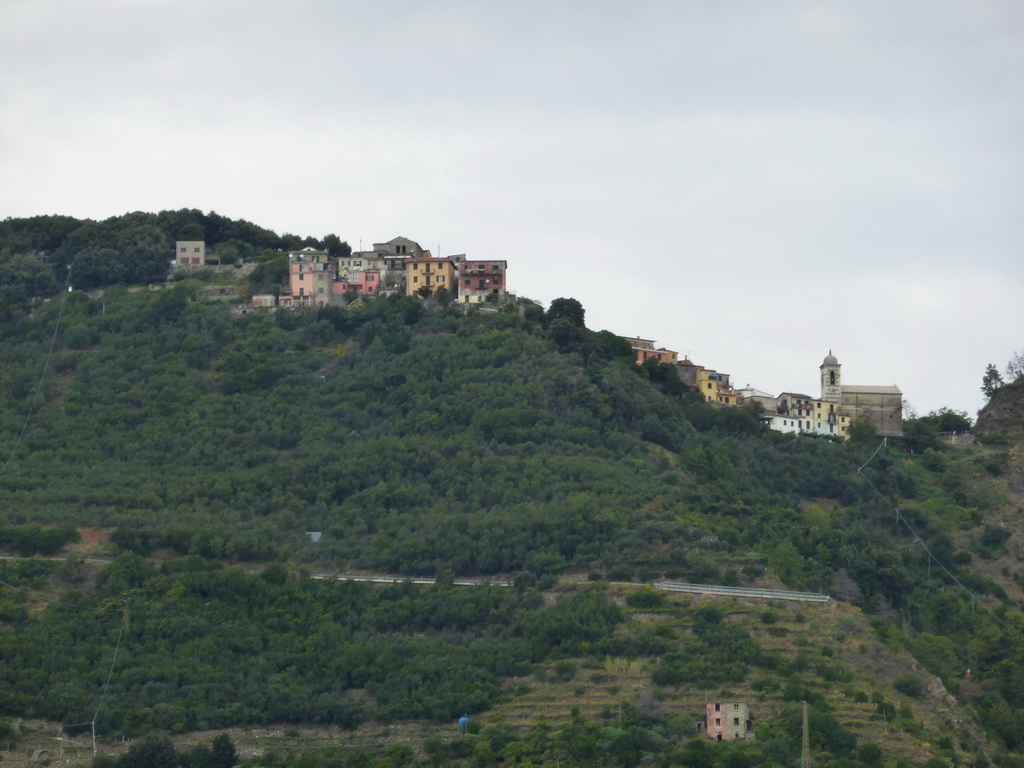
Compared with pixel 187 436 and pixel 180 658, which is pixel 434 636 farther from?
pixel 187 436

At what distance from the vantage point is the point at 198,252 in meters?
82.1

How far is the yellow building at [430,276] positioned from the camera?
78375mm

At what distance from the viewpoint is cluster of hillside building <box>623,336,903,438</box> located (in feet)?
268

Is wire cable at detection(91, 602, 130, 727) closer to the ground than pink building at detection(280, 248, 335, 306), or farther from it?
closer to the ground

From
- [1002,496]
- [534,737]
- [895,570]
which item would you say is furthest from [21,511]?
[1002,496]

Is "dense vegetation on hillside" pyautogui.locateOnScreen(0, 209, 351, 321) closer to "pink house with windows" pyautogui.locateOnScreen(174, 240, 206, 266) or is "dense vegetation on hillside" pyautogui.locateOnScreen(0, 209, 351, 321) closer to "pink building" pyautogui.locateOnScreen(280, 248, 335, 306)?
"pink house with windows" pyautogui.locateOnScreen(174, 240, 206, 266)

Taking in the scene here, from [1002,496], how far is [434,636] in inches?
1019

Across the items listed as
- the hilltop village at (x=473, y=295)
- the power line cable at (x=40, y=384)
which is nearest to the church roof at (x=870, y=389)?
the hilltop village at (x=473, y=295)

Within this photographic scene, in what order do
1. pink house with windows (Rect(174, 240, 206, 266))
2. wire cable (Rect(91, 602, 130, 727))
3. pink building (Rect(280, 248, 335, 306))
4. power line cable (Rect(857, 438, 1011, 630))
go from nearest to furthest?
wire cable (Rect(91, 602, 130, 727))
power line cable (Rect(857, 438, 1011, 630))
pink building (Rect(280, 248, 335, 306))
pink house with windows (Rect(174, 240, 206, 266))

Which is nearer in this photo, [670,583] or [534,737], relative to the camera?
[534,737]

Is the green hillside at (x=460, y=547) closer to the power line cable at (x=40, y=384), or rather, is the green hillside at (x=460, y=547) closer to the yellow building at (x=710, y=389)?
the power line cable at (x=40, y=384)

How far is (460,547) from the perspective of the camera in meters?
62.0

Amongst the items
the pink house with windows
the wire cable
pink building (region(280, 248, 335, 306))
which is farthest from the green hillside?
the pink house with windows

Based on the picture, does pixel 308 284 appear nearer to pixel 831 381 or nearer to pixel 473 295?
pixel 473 295
